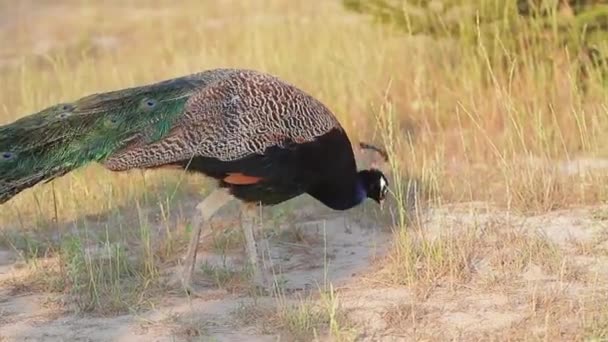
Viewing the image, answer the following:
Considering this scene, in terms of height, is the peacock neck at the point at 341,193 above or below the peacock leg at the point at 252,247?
above

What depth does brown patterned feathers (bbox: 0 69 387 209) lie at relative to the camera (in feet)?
16.3

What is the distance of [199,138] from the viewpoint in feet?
16.5

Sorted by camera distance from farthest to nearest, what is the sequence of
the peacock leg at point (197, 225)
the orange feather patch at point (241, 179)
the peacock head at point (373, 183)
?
1. the peacock head at point (373, 183)
2. the peacock leg at point (197, 225)
3. the orange feather patch at point (241, 179)

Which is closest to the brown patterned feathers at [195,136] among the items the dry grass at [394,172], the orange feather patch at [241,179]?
the orange feather patch at [241,179]

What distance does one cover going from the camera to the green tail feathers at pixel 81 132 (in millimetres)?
4902

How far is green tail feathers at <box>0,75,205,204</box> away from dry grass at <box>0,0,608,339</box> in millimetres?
553

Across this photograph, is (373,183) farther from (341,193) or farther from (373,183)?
(341,193)

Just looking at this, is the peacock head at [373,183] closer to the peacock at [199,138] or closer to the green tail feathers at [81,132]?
the peacock at [199,138]

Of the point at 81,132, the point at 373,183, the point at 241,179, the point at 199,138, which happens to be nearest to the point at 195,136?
the point at 199,138

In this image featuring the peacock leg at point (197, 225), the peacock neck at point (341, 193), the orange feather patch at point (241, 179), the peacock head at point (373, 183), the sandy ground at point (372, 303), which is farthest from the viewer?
the peacock head at point (373, 183)

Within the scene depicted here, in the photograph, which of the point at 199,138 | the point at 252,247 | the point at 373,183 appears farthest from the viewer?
the point at 373,183

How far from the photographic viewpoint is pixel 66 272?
534cm

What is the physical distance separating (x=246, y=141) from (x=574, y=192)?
2155mm

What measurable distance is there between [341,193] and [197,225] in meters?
0.72
